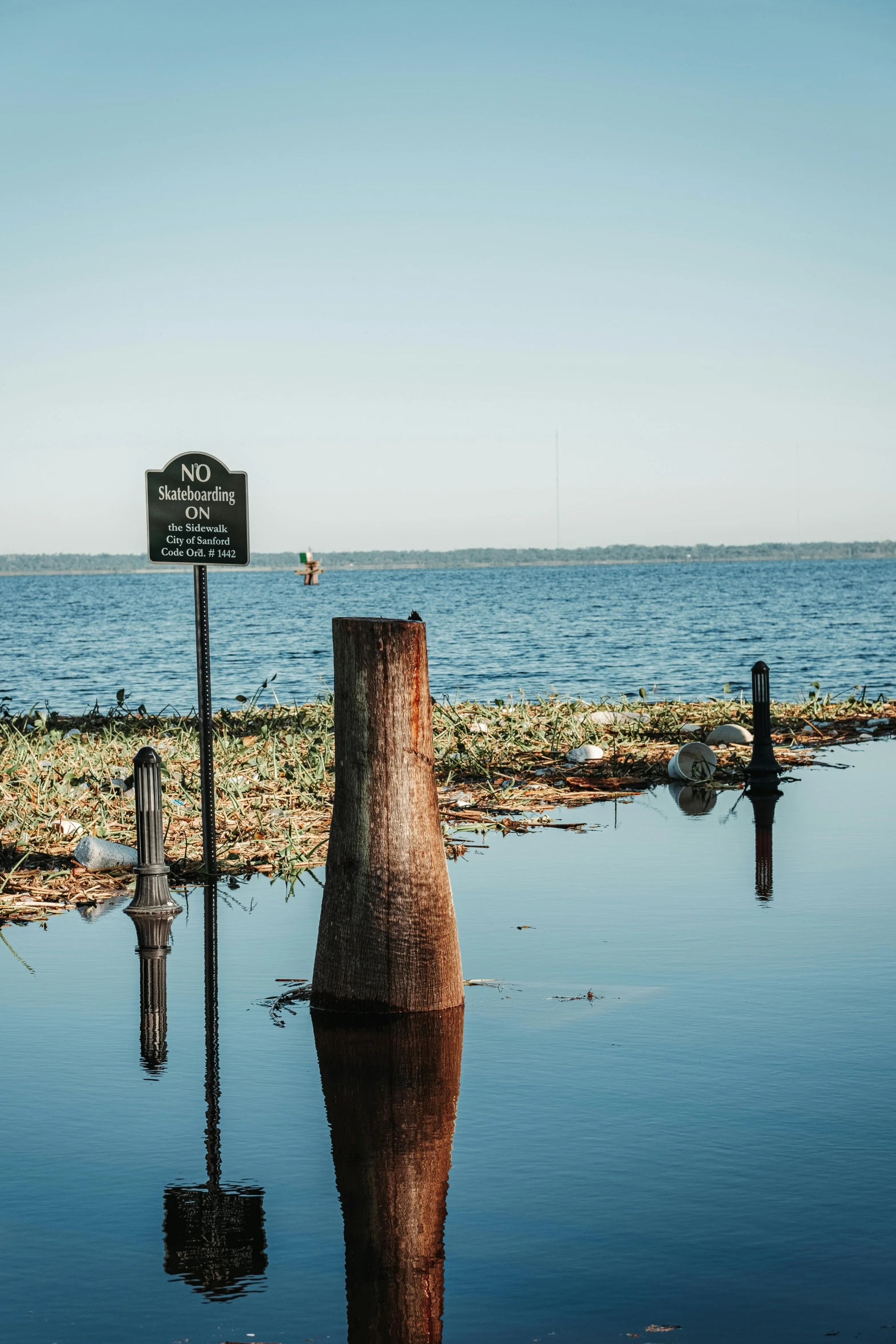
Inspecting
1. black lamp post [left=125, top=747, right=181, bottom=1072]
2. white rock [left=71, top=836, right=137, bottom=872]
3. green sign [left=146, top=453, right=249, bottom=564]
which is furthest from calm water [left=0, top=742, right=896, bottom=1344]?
green sign [left=146, top=453, right=249, bottom=564]

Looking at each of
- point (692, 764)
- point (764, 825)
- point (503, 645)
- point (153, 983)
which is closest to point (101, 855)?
point (153, 983)

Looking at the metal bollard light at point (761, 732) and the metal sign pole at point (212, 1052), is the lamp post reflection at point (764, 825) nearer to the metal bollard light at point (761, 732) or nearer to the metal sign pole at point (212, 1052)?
the metal bollard light at point (761, 732)

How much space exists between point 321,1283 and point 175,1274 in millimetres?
404

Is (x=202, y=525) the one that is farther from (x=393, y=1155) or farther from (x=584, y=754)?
(x=584, y=754)

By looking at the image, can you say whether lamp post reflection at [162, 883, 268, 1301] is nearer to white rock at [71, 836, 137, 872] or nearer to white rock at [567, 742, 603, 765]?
white rock at [71, 836, 137, 872]

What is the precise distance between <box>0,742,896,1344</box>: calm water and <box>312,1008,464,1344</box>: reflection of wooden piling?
→ 1.5 inches

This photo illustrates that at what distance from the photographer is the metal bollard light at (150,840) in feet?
25.7

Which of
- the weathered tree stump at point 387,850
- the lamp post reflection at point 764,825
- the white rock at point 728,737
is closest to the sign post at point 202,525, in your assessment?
the weathered tree stump at point 387,850

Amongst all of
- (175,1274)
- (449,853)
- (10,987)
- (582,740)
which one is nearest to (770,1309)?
(175,1274)

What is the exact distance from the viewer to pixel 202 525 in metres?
8.62

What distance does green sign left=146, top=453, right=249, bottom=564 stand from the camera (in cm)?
853

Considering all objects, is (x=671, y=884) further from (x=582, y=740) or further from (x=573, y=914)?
(x=582, y=740)

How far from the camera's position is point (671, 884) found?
8.66 meters

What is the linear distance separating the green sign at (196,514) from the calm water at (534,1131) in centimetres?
220
